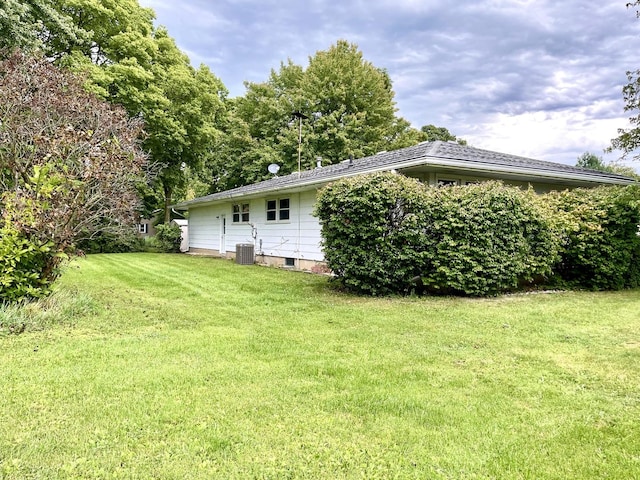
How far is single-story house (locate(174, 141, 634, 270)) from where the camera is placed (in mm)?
9352

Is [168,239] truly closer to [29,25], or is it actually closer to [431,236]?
[29,25]

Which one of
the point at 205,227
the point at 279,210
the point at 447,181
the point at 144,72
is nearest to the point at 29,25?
the point at 144,72

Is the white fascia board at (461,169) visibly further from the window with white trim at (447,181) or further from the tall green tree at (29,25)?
the tall green tree at (29,25)

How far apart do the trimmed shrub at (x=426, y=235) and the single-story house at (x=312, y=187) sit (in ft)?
3.90

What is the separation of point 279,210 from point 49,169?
841 centimetres

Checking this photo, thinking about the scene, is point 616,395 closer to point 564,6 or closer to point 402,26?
point 564,6

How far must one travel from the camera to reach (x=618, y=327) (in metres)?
5.64

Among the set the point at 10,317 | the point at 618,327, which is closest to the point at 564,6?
the point at 618,327

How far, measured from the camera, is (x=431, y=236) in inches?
310

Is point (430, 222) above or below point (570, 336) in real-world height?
above

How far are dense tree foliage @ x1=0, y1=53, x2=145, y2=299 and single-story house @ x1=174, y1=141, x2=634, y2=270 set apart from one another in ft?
17.2

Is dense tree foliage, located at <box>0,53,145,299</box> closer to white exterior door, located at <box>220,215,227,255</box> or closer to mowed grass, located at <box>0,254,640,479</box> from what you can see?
mowed grass, located at <box>0,254,640,479</box>

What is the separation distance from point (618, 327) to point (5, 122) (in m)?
9.39

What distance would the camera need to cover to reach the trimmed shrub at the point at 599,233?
8.93m
